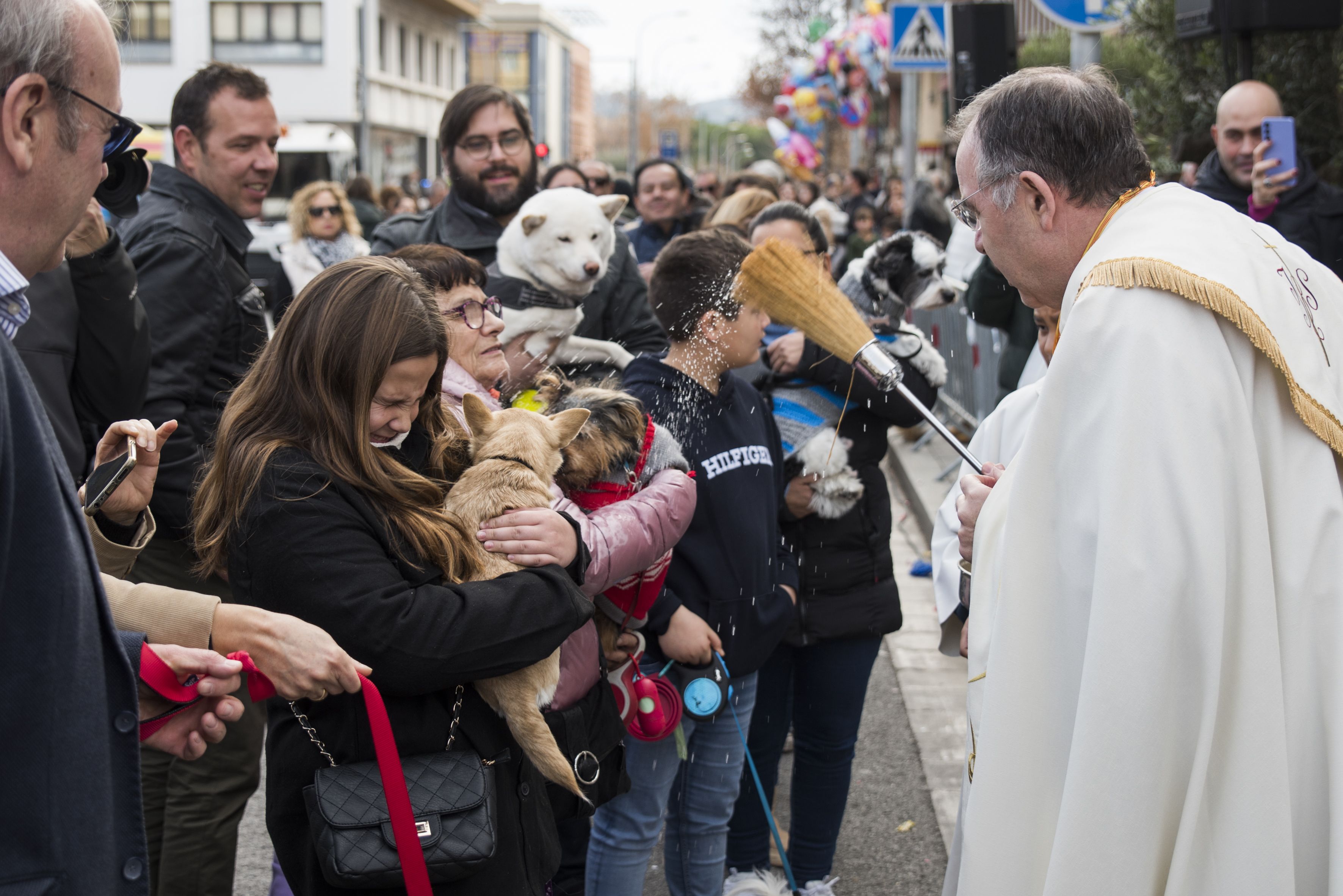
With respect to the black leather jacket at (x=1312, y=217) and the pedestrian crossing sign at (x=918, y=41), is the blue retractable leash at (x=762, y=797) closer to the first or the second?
the black leather jacket at (x=1312, y=217)

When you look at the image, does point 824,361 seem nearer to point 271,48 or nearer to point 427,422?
point 427,422

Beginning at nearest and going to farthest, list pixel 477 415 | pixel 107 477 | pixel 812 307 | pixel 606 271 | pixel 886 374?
1. pixel 107 477
2. pixel 477 415
3. pixel 886 374
4. pixel 812 307
5. pixel 606 271

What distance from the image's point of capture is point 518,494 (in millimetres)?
2381

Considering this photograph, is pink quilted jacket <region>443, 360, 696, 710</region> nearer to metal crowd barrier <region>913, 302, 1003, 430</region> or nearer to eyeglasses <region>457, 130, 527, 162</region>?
eyeglasses <region>457, 130, 527, 162</region>

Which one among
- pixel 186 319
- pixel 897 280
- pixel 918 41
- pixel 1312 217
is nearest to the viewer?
pixel 186 319

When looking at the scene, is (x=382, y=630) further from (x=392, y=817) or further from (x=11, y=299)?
(x=11, y=299)

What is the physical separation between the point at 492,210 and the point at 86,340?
1909mm

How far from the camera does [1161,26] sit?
29.3ft

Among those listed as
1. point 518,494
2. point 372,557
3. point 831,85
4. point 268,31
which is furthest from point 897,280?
point 268,31

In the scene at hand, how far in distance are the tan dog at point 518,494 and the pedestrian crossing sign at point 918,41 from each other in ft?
32.3

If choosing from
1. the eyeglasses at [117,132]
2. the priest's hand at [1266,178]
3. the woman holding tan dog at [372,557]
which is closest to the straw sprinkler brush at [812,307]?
the woman holding tan dog at [372,557]

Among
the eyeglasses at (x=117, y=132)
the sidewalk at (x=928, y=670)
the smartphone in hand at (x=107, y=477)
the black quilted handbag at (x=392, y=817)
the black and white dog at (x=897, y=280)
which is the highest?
the eyeglasses at (x=117, y=132)

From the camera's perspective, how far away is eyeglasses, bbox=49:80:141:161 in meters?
1.68

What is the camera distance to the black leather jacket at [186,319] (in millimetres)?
3457
